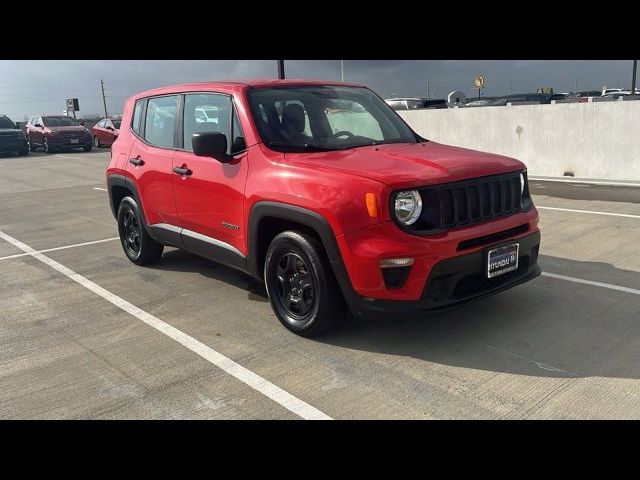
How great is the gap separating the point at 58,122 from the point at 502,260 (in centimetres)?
2665

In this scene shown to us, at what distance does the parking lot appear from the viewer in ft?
10.4

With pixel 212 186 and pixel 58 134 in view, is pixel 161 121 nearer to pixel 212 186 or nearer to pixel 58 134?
pixel 212 186

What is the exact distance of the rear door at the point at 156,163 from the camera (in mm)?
5289

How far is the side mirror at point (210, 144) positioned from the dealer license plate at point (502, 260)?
2.16 m

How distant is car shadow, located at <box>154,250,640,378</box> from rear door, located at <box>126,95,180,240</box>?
1.23m

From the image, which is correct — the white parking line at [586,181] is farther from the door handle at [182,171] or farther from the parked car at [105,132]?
the parked car at [105,132]

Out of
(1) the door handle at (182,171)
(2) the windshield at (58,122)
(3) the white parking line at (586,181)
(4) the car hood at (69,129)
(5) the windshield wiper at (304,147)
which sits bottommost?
(3) the white parking line at (586,181)

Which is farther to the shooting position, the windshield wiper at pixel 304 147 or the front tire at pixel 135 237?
the front tire at pixel 135 237

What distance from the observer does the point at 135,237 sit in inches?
248

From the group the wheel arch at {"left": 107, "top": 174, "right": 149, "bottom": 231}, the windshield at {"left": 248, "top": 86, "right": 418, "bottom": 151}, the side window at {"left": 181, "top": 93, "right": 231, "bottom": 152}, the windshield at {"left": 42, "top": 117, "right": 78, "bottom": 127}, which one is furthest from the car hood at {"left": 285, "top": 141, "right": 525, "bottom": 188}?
the windshield at {"left": 42, "top": 117, "right": 78, "bottom": 127}

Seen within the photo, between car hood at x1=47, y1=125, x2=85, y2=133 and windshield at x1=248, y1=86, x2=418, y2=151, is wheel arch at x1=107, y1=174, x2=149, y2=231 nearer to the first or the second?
windshield at x1=248, y1=86, x2=418, y2=151

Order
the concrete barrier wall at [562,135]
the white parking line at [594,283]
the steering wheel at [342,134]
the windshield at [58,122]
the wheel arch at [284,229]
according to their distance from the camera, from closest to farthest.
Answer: the wheel arch at [284,229] → the steering wheel at [342,134] → the white parking line at [594,283] → the concrete barrier wall at [562,135] → the windshield at [58,122]

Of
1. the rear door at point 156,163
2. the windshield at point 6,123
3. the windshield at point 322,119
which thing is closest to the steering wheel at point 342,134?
the windshield at point 322,119

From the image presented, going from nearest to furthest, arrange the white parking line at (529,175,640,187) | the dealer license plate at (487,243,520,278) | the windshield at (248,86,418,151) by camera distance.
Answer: the dealer license plate at (487,243,520,278), the windshield at (248,86,418,151), the white parking line at (529,175,640,187)
